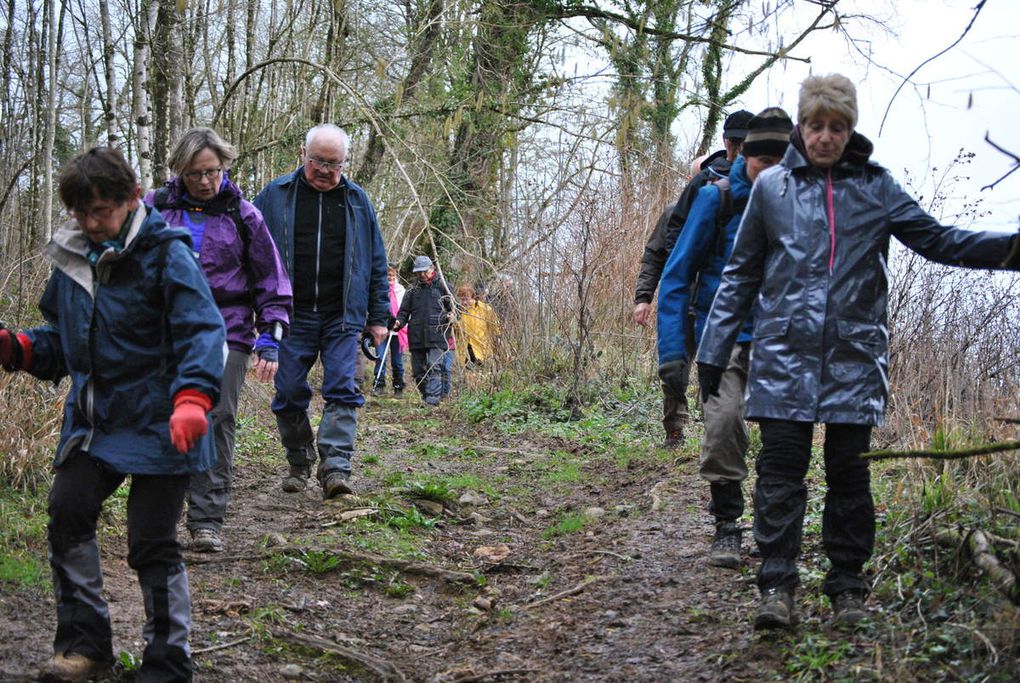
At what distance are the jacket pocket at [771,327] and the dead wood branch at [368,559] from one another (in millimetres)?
2307

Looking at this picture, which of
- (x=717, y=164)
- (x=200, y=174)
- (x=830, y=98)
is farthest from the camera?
(x=717, y=164)

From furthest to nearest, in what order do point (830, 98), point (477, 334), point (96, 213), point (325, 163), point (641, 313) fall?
point (477, 334), point (641, 313), point (325, 163), point (830, 98), point (96, 213)

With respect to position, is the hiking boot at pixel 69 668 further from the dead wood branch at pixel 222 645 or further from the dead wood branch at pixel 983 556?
the dead wood branch at pixel 983 556

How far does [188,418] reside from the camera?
326cm

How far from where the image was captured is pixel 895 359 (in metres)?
7.11

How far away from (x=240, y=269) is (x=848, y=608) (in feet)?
11.4

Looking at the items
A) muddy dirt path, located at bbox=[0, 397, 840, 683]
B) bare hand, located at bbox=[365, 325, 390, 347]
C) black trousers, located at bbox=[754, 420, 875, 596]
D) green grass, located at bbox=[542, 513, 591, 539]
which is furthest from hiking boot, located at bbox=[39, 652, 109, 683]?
bare hand, located at bbox=[365, 325, 390, 347]

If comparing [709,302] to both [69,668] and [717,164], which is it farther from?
[69,668]

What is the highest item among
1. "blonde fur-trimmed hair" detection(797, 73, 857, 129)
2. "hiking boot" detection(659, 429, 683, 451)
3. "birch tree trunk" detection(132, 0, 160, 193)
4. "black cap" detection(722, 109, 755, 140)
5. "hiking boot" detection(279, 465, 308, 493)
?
"birch tree trunk" detection(132, 0, 160, 193)

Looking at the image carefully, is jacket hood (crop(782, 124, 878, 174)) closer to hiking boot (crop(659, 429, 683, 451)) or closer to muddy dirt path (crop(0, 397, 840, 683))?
muddy dirt path (crop(0, 397, 840, 683))

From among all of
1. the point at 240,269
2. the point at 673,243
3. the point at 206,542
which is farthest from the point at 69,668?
the point at 673,243

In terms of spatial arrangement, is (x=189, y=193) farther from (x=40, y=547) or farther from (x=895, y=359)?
(x=895, y=359)

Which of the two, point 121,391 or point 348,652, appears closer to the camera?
point 121,391

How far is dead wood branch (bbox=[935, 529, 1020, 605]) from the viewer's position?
352 centimetres
